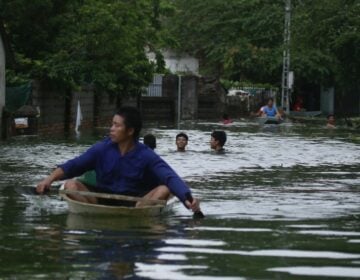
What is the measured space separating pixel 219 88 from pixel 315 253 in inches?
2036

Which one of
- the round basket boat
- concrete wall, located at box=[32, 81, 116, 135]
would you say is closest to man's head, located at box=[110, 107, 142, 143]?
the round basket boat

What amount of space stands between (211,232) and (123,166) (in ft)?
5.03

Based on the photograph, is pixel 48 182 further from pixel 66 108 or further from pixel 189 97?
pixel 189 97

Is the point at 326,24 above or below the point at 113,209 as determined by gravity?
above

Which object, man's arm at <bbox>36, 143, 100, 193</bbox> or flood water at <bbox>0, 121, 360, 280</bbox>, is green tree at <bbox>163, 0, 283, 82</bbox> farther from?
man's arm at <bbox>36, 143, 100, 193</bbox>

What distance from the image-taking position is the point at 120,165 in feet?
40.6

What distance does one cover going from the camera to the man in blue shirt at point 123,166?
12.1m

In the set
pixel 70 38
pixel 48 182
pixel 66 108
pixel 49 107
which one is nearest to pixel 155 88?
pixel 66 108

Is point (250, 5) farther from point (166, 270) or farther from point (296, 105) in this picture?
point (166, 270)

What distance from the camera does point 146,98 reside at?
54.8 metres

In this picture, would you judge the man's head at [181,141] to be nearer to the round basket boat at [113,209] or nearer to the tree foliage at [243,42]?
the round basket boat at [113,209]

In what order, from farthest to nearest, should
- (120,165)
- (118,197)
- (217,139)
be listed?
(217,139), (120,165), (118,197)

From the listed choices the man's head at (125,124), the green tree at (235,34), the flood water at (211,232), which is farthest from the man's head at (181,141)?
the green tree at (235,34)

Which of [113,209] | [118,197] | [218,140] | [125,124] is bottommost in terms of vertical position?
[113,209]
